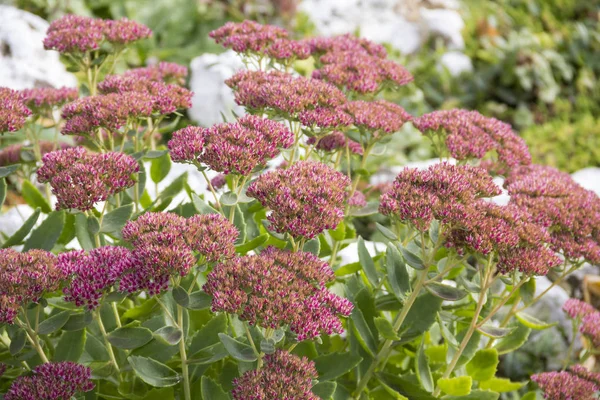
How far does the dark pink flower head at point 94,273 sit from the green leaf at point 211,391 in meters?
0.46

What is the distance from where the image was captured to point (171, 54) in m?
8.06

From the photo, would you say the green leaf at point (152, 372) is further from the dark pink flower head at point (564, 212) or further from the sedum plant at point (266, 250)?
the dark pink flower head at point (564, 212)

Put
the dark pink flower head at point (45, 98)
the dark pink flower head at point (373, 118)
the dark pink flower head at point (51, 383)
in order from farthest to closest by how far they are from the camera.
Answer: the dark pink flower head at point (45, 98), the dark pink flower head at point (373, 118), the dark pink flower head at point (51, 383)

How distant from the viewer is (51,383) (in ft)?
6.72

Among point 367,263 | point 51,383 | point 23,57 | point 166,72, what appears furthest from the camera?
point 23,57

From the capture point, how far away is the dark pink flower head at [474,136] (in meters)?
2.80

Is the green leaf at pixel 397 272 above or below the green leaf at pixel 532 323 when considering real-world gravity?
above

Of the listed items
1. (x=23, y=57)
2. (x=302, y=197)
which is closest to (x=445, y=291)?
(x=302, y=197)

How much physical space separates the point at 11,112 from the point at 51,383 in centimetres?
110

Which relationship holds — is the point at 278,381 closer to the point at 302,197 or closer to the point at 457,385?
the point at 302,197

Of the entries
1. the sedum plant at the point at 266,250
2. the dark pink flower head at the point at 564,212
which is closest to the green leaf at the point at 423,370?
the sedum plant at the point at 266,250

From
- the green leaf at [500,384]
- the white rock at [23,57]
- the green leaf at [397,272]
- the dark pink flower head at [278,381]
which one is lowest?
the white rock at [23,57]

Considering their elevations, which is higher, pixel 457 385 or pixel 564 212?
pixel 564 212

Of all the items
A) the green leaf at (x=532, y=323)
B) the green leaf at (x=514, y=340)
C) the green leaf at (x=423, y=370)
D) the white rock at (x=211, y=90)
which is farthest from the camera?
the white rock at (x=211, y=90)
